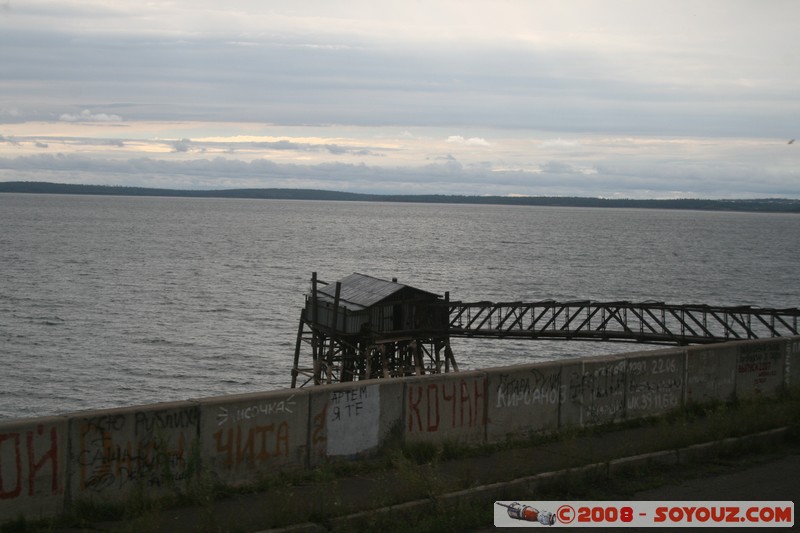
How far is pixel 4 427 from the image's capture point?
9406mm

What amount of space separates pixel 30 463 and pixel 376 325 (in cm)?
2187

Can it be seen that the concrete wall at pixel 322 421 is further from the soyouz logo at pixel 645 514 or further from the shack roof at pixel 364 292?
the shack roof at pixel 364 292

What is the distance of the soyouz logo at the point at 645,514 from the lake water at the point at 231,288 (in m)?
28.4

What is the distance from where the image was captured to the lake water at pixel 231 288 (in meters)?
41.9

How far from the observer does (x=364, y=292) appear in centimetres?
3266

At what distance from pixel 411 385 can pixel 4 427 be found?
17.7 feet

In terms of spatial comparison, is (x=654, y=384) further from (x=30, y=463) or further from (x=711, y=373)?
(x=30, y=463)

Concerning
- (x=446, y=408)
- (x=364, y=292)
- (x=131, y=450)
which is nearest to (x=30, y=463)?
(x=131, y=450)

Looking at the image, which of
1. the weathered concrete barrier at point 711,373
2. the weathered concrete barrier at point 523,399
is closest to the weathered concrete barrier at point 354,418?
the weathered concrete barrier at point 523,399

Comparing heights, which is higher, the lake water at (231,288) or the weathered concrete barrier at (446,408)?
the weathered concrete barrier at (446,408)

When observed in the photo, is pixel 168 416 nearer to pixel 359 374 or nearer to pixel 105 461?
pixel 105 461

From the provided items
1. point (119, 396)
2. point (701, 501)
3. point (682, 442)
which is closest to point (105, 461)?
point (701, 501)

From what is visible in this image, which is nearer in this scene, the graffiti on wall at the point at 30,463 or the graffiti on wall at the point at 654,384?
the graffiti on wall at the point at 30,463

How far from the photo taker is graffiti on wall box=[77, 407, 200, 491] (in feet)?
33.2
